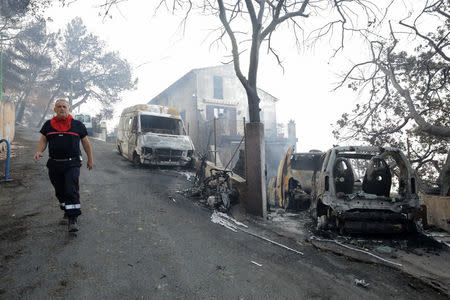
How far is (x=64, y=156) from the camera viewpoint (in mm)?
3727

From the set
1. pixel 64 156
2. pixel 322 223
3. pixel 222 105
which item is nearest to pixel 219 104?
pixel 222 105

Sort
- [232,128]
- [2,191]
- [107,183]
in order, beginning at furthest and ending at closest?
[232,128] < [107,183] < [2,191]

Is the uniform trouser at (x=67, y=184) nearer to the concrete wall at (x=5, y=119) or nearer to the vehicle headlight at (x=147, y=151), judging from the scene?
the vehicle headlight at (x=147, y=151)

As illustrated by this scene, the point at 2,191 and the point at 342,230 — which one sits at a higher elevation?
the point at 2,191

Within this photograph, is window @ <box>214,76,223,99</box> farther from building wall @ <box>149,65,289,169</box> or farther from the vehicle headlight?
the vehicle headlight

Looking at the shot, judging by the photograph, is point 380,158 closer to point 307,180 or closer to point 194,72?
point 307,180

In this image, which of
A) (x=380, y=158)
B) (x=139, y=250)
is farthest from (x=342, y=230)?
(x=139, y=250)

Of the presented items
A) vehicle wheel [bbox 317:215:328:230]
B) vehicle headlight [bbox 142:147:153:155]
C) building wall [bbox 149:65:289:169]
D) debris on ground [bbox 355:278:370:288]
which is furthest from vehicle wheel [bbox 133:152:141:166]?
building wall [bbox 149:65:289:169]

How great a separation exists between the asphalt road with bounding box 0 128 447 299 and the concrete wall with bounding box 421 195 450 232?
3.28 metres

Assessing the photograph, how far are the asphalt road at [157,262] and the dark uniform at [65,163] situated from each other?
1.76 ft

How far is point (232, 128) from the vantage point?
21828 mm

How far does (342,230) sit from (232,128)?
57.2 feet

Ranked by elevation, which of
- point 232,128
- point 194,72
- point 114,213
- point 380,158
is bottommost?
point 114,213

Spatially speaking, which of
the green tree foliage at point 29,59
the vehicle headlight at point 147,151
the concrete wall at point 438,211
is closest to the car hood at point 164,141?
the vehicle headlight at point 147,151
